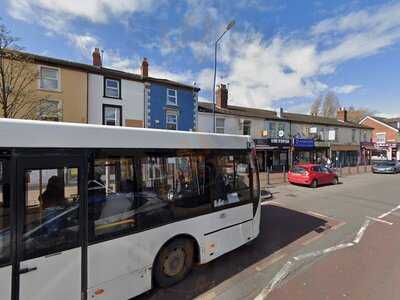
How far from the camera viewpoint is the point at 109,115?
1797 centimetres

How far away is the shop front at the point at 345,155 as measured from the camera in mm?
32469

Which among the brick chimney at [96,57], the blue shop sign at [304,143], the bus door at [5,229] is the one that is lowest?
the bus door at [5,229]

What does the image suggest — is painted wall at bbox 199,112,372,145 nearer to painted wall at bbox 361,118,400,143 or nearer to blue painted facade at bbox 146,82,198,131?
blue painted facade at bbox 146,82,198,131

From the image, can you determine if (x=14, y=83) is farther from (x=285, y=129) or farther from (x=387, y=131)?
(x=387, y=131)

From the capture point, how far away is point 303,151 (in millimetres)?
29000

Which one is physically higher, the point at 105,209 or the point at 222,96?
the point at 222,96

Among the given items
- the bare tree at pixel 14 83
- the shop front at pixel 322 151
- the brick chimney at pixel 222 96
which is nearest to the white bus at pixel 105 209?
the bare tree at pixel 14 83

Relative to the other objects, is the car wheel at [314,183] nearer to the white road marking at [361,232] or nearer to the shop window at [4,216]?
the white road marking at [361,232]

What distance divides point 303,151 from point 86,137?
2886 cm

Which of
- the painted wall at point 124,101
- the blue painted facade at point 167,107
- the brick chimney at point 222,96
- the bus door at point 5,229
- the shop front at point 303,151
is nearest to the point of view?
the bus door at point 5,229

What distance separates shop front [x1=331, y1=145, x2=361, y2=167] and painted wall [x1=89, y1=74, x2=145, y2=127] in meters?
24.4

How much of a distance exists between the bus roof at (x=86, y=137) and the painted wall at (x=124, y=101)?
1486cm

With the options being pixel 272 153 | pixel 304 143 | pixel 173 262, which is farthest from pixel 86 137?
pixel 304 143

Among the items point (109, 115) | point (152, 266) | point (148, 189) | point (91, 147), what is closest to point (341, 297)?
point (152, 266)
